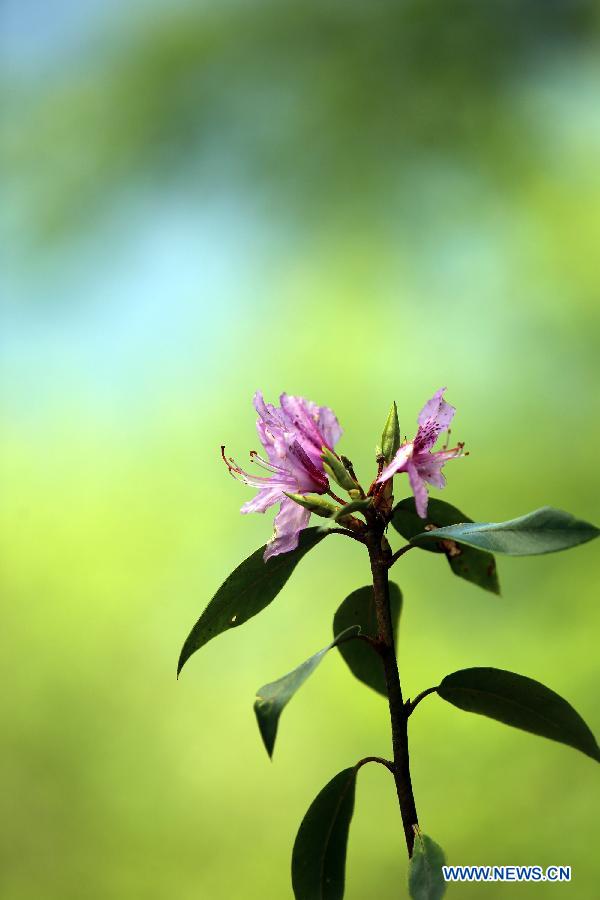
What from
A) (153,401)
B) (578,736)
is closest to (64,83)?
(153,401)

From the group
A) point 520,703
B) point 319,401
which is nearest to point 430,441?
point 520,703

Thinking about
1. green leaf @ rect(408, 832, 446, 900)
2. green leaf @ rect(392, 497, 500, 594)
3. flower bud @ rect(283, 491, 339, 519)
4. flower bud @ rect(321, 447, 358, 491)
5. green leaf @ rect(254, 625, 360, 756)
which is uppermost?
flower bud @ rect(321, 447, 358, 491)

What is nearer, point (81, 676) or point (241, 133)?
point (81, 676)

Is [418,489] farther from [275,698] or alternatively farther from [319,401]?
[319,401]

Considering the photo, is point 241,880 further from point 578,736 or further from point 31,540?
point 578,736

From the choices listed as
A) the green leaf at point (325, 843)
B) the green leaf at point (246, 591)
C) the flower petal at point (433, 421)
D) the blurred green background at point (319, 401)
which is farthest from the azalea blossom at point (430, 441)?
the blurred green background at point (319, 401)

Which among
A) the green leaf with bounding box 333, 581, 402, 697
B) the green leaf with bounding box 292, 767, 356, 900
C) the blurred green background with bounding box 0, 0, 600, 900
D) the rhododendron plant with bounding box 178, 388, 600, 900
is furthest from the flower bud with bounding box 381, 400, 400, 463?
the blurred green background with bounding box 0, 0, 600, 900

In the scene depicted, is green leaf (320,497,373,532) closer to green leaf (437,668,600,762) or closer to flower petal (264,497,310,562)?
flower petal (264,497,310,562)
